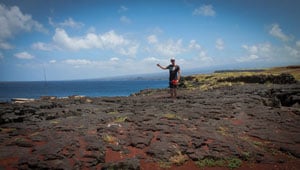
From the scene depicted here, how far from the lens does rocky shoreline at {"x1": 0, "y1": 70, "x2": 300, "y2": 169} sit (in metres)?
7.68

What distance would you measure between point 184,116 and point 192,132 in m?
2.70

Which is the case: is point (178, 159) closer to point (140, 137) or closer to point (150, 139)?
point (150, 139)

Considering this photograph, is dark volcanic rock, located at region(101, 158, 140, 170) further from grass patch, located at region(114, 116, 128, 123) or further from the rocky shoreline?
grass patch, located at region(114, 116, 128, 123)

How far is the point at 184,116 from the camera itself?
1294 centimetres

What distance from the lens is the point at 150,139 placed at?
9484 mm

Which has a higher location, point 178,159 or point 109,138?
point 109,138

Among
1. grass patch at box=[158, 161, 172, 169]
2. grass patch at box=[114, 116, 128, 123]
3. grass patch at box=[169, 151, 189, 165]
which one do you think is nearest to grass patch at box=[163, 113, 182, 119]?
grass patch at box=[114, 116, 128, 123]

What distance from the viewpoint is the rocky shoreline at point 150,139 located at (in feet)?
25.2

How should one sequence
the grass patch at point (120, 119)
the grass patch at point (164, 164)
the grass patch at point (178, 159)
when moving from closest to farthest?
1. the grass patch at point (164, 164)
2. the grass patch at point (178, 159)
3. the grass patch at point (120, 119)

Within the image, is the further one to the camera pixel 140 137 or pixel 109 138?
pixel 140 137

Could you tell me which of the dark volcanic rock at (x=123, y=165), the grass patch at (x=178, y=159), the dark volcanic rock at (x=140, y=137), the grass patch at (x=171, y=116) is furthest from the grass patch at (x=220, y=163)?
the grass patch at (x=171, y=116)

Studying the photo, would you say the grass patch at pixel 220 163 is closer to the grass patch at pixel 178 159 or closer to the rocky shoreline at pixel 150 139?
the rocky shoreline at pixel 150 139

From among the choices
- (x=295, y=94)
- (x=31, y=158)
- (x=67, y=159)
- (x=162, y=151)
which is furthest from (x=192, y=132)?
(x=295, y=94)

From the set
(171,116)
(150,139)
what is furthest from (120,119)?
(150,139)
